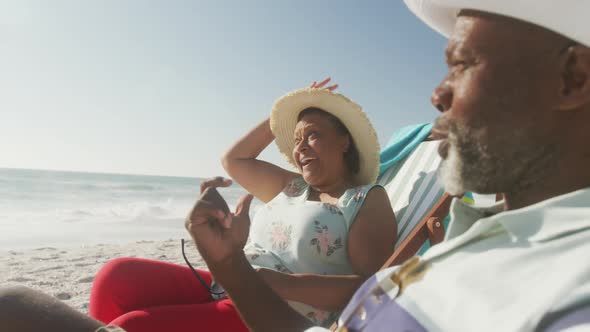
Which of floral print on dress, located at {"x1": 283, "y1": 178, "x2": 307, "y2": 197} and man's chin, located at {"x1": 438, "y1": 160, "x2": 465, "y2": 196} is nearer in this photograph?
man's chin, located at {"x1": 438, "y1": 160, "x2": 465, "y2": 196}

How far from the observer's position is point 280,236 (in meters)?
2.69

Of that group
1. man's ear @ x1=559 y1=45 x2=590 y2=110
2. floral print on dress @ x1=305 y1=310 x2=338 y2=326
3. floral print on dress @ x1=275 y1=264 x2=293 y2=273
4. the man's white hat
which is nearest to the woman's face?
floral print on dress @ x1=275 y1=264 x2=293 y2=273

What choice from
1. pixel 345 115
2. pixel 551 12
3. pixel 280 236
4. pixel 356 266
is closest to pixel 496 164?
pixel 551 12

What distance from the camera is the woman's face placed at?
9.94 feet

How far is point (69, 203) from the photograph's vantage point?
69.9ft

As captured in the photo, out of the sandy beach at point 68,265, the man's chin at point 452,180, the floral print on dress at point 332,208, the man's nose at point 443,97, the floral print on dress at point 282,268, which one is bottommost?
the sandy beach at point 68,265

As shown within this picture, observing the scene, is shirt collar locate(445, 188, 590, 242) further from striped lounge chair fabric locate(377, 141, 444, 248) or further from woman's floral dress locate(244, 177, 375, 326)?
striped lounge chair fabric locate(377, 141, 444, 248)

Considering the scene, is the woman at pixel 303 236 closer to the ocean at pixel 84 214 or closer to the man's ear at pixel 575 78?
the man's ear at pixel 575 78

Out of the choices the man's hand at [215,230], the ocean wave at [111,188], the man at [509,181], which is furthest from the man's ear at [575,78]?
the ocean wave at [111,188]

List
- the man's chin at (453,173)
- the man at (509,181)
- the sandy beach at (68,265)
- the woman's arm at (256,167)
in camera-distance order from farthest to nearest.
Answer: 1. the sandy beach at (68,265)
2. the woman's arm at (256,167)
3. the man's chin at (453,173)
4. the man at (509,181)

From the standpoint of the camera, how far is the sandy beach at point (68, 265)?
4.75 metres

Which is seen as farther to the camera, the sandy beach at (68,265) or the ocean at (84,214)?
the ocean at (84,214)

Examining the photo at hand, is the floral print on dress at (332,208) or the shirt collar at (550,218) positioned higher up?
the shirt collar at (550,218)

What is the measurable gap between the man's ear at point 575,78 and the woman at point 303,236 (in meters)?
1.53
